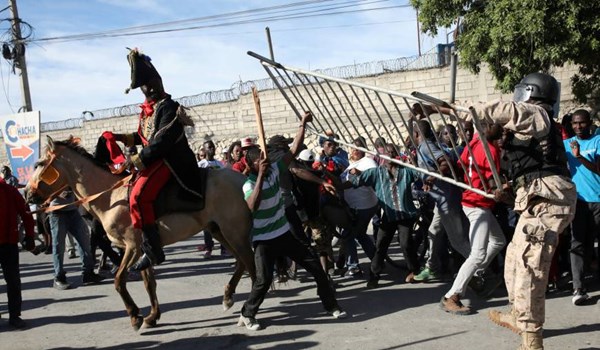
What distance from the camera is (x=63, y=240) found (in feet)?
27.6

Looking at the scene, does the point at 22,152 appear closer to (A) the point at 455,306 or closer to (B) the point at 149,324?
(B) the point at 149,324

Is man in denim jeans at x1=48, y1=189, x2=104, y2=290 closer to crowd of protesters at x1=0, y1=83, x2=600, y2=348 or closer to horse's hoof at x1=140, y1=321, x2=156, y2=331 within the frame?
crowd of protesters at x1=0, y1=83, x2=600, y2=348

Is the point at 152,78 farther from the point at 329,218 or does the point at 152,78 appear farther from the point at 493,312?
the point at 493,312

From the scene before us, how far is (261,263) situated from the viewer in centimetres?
563

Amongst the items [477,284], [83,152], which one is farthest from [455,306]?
[83,152]

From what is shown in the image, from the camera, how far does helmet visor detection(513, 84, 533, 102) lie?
4.39m

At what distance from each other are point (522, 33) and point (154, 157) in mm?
8638

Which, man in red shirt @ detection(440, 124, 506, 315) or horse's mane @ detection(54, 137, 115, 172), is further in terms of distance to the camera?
horse's mane @ detection(54, 137, 115, 172)

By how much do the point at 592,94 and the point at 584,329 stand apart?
Result: 36.8ft

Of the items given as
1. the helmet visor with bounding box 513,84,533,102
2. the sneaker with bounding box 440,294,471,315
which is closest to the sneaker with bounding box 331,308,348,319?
the sneaker with bounding box 440,294,471,315

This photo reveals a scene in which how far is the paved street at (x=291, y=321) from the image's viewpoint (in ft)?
16.5

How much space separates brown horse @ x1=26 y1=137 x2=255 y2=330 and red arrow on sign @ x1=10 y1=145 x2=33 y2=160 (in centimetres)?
628

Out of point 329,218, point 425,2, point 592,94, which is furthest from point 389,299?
point 592,94

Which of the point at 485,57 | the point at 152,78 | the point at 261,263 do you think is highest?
the point at 485,57
